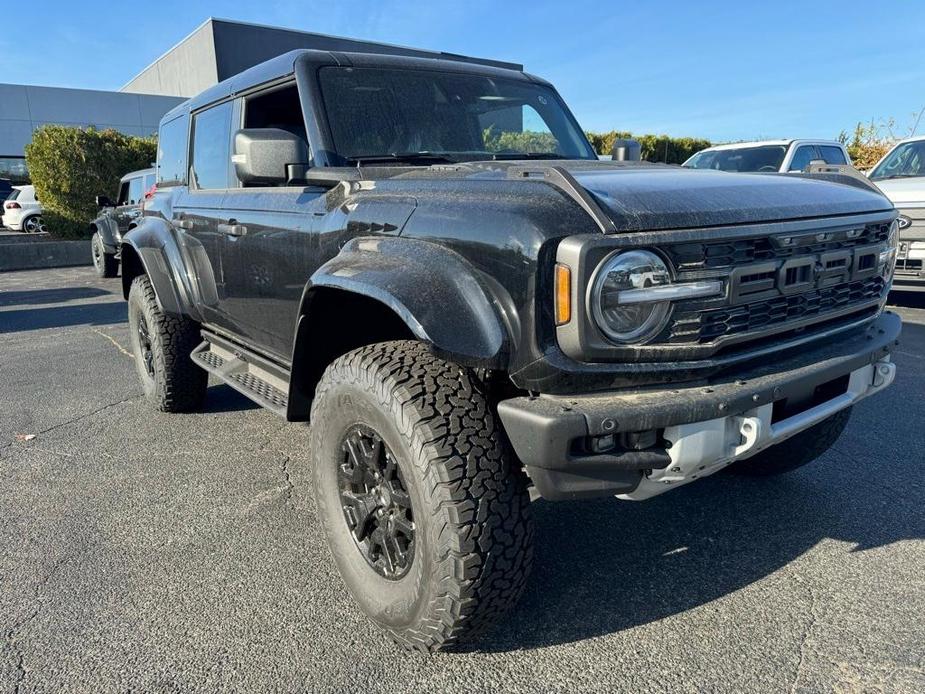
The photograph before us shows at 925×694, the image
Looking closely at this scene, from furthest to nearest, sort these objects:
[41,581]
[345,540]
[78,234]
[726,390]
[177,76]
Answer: [177,76], [78,234], [41,581], [345,540], [726,390]

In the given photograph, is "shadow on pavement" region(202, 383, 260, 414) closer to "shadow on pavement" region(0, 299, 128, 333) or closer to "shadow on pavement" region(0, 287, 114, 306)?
"shadow on pavement" region(0, 299, 128, 333)

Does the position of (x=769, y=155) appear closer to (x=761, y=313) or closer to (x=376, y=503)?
(x=761, y=313)

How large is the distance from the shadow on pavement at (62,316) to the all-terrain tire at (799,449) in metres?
7.33

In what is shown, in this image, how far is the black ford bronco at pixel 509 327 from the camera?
5.95 feet

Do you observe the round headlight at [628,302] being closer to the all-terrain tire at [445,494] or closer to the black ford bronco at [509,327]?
the black ford bronco at [509,327]

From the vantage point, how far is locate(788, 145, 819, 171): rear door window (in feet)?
30.8

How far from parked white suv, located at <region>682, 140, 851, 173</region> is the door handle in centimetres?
747

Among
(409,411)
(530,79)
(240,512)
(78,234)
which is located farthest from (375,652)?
(78,234)

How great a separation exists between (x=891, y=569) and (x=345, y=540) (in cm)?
202

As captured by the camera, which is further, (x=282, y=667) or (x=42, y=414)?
(x=42, y=414)

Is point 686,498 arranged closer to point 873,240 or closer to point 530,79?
point 873,240

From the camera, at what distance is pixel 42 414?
15.2ft

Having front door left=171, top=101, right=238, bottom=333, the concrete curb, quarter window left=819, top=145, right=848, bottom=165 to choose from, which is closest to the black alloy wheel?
front door left=171, top=101, right=238, bottom=333

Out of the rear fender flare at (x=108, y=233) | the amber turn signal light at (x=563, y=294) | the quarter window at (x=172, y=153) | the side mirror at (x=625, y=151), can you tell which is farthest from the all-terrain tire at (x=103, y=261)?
the amber turn signal light at (x=563, y=294)
